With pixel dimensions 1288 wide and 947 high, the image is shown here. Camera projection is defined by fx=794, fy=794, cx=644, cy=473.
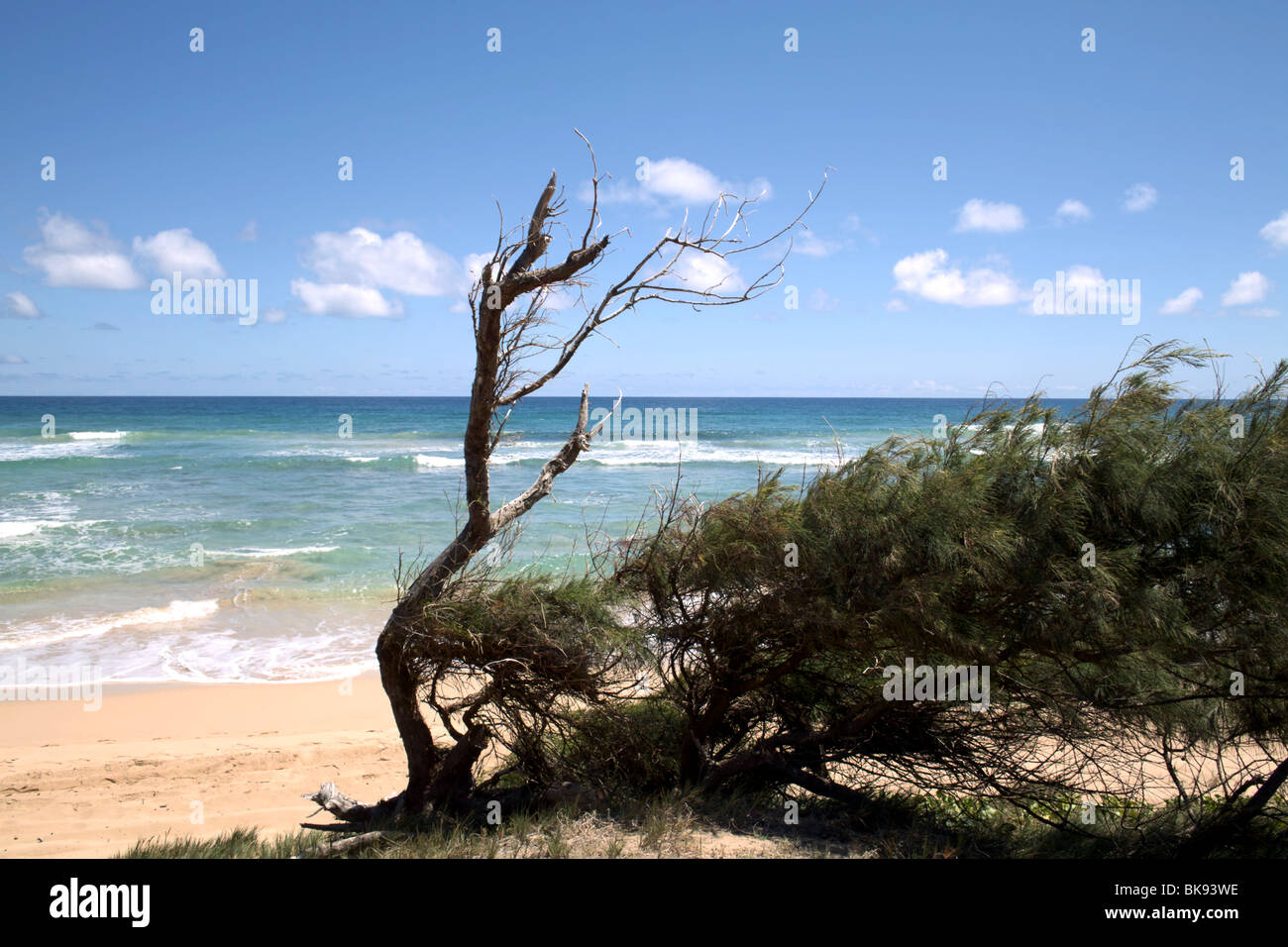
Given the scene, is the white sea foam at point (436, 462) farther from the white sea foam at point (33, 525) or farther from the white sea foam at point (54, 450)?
the white sea foam at point (33, 525)

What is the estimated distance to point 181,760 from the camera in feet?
27.3

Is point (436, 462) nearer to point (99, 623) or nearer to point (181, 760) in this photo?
point (99, 623)

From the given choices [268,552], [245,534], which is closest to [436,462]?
[245,534]

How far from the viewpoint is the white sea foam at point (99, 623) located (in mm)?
11711

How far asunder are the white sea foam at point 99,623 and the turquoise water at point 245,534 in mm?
40

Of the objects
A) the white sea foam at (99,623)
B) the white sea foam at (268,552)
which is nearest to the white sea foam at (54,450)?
the white sea foam at (268,552)

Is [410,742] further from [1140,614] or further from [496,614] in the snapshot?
[1140,614]

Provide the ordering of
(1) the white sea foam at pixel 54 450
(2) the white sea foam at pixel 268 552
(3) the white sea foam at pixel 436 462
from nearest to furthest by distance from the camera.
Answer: (2) the white sea foam at pixel 268 552, (3) the white sea foam at pixel 436 462, (1) the white sea foam at pixel 54 450
